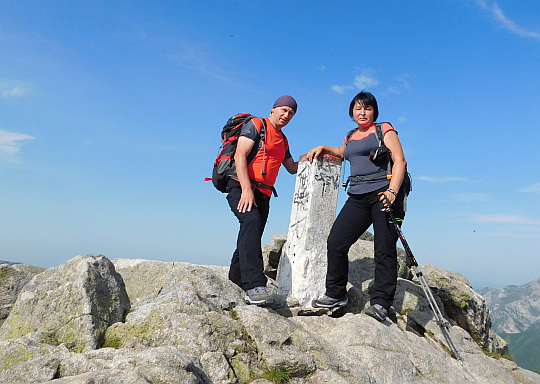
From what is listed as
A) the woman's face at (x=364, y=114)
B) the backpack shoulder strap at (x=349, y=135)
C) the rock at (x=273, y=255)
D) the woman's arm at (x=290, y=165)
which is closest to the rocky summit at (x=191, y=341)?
the woman's arm at (x=290, y=165)

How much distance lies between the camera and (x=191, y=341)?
17.1 feet

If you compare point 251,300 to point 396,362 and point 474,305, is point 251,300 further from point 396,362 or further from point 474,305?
point 474,305

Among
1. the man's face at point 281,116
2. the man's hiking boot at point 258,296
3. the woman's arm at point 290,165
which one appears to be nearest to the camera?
the man's hiking boot at point 258,296

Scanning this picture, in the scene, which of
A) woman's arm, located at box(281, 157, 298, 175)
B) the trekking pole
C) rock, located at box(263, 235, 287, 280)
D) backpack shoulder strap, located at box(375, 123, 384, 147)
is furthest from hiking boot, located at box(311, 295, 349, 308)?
rock, located at box(263, 235, 287, 280)

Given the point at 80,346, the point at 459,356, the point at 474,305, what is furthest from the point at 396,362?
the point at 474,305

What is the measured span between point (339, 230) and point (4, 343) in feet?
17.9

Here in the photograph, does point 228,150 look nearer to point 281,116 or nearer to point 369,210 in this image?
point 281,116

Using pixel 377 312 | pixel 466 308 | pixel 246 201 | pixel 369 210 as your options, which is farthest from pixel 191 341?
pixel 466 308

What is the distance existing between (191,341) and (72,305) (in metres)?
1.82

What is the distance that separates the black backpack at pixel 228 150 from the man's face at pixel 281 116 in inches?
9.6

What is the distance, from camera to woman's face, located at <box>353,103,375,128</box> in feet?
26.3

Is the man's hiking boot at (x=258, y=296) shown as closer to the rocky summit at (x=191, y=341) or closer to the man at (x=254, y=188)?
the man at (x=254, y=188)

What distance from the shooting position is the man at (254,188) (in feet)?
23.2

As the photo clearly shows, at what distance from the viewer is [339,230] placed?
26.0 ft
